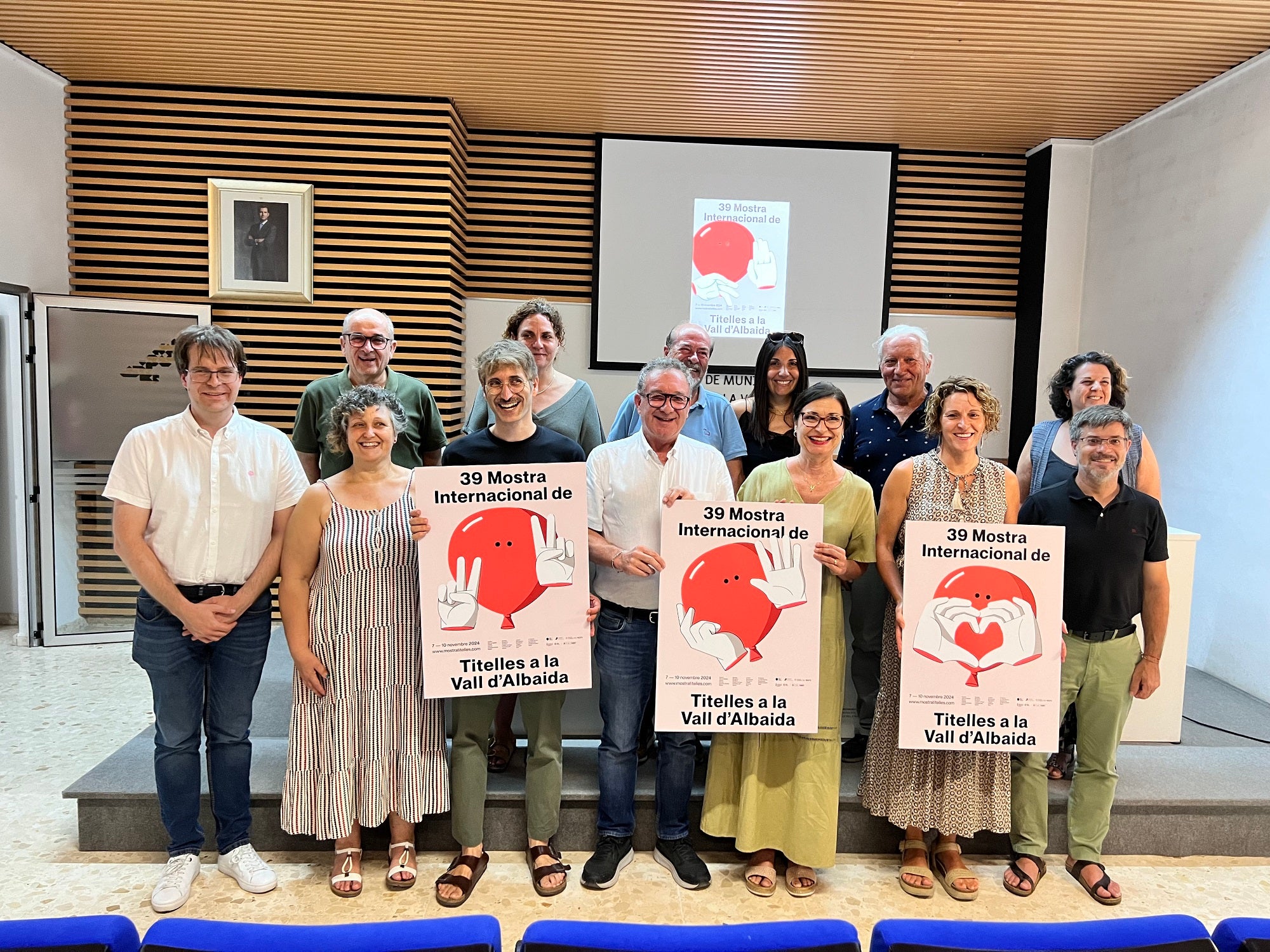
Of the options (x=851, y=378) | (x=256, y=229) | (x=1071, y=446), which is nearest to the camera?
(x=1071, y=446)

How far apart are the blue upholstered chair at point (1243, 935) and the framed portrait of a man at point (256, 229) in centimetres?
570

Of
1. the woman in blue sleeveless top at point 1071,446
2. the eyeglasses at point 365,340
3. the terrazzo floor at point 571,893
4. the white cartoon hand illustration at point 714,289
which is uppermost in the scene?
the white cartoon hand illustration at point 714,289

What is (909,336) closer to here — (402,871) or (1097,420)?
(1097,420)

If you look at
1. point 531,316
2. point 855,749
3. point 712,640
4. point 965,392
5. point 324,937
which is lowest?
point 855,749

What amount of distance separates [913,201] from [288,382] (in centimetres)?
482

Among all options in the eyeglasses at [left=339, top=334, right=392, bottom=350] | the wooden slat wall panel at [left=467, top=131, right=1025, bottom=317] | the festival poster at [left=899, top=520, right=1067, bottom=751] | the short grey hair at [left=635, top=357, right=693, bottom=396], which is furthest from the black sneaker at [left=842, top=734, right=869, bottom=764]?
the wooden slat wall panel at [left=467, top=131, right=1025, bottom=317]

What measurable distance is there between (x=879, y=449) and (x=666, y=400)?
3.45ft

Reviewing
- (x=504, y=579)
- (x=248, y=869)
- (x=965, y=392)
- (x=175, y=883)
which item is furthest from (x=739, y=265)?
(x=175, y=883)

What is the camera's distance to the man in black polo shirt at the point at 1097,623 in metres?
2.57

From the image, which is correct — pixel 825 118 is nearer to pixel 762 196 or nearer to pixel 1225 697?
pixel 762 196

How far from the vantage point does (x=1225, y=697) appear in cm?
442

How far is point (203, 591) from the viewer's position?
8.20 ft

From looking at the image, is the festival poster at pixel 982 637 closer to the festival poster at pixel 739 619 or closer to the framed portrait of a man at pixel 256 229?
the festival poster at pixel 739 619

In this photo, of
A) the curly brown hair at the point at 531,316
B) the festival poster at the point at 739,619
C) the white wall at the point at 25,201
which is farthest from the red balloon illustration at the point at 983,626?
the white wall at the point at 25,201
